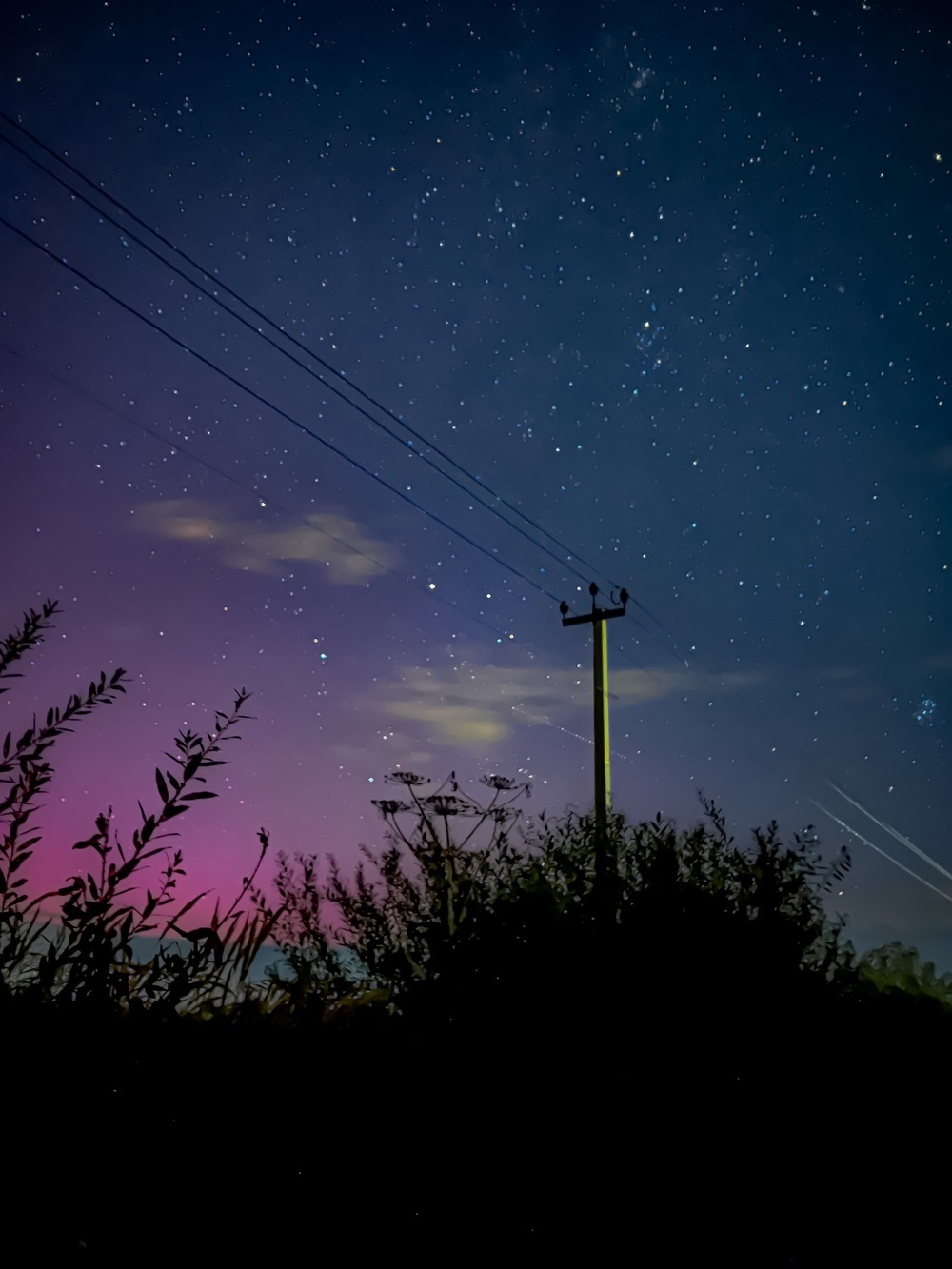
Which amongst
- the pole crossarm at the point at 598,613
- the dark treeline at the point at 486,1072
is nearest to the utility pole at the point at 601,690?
the pole crossarm at the point at 598,613

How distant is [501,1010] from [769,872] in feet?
8.82

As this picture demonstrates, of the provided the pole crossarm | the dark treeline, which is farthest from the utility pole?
the dark treeline

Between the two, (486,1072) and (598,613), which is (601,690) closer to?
(598,613)

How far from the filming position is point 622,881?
4.94m

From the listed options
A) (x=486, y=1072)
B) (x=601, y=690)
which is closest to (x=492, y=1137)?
(x=486, y=1072)

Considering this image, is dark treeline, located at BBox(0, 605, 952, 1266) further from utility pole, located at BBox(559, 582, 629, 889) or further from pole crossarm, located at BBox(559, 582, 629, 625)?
pole crossarm, located at BBox(559, 582, 629, 625)

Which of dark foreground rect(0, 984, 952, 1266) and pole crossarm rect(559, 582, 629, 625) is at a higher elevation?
pole crossarm rect(559, 582, 629, 625)

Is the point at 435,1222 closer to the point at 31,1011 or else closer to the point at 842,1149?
the point at 31,1011

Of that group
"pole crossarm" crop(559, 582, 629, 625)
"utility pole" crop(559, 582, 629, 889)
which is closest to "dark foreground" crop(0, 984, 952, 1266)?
"utility pole" crop(559, 582, 629, 889)

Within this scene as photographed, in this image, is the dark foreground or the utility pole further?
the utility pole

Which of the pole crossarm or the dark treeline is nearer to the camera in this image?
the dark treeline

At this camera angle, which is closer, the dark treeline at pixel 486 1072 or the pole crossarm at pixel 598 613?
the dark treeline at pixel 486 1072

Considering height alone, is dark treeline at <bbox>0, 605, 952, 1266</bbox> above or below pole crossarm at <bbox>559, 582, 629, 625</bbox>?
below

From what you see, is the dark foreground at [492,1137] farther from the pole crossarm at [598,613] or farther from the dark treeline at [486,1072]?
the pole crossarm at [598,613]
